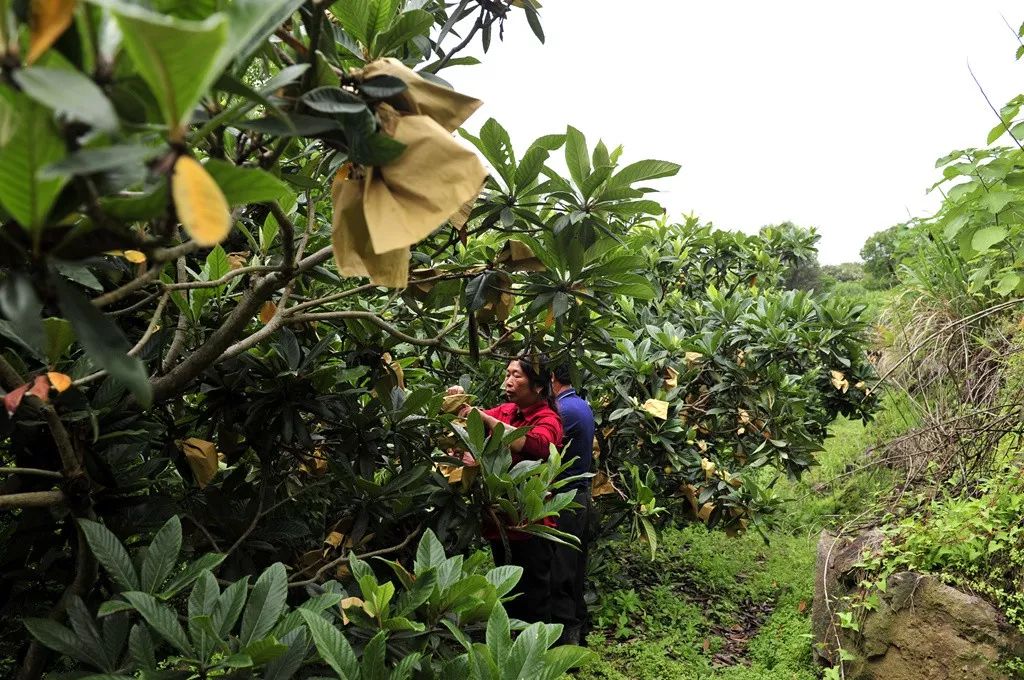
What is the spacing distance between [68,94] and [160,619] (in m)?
0.82

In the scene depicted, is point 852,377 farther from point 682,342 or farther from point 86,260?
point 86,260

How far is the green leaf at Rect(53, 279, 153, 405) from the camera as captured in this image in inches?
24.7

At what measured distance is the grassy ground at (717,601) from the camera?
3762 millimetres

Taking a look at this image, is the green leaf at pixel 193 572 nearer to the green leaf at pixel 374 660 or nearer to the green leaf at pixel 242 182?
the green leaf at pixel 374 660

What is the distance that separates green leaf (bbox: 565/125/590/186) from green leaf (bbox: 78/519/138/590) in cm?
105

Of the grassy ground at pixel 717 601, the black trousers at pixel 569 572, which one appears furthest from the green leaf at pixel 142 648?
the grassy ground at pixel 717 601

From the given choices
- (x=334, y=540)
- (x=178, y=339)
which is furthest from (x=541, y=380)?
(x=178, y=339)

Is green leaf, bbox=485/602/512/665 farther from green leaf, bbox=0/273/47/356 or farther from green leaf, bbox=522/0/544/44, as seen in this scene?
green leaf, bbox=522/0/544/44

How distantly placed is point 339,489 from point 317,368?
0.39m

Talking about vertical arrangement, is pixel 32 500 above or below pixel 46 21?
below

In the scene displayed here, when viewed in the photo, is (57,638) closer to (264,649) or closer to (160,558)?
(160,558)

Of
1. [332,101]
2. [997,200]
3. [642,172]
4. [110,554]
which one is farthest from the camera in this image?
[997,200]

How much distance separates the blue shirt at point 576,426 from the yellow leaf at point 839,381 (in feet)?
5.97

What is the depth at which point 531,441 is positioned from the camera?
307 cm
